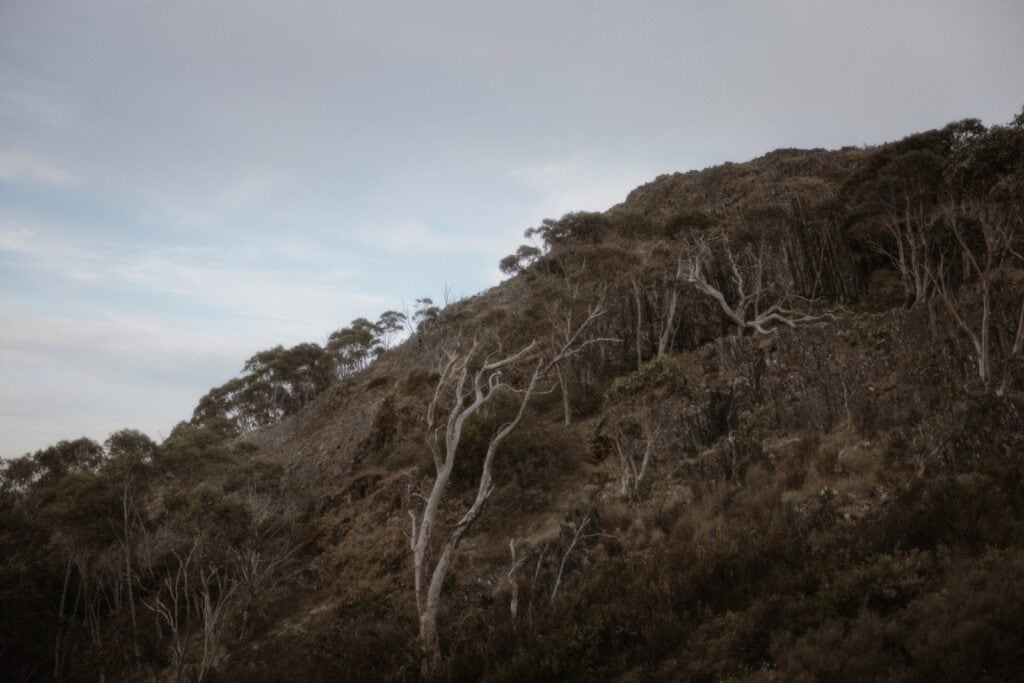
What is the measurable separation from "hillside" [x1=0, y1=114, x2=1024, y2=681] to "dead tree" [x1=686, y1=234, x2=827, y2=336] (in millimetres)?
240

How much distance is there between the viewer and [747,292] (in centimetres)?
3031

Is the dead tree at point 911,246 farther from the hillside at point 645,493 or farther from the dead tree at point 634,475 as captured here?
the dead tree at point 634,475

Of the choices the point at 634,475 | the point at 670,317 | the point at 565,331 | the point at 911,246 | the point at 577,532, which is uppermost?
the point at 911,246

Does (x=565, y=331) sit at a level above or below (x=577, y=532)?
above

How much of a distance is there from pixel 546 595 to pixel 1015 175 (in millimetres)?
19517

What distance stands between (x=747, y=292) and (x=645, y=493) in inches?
694

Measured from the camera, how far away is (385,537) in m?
21.7

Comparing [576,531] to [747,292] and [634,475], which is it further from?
[747,292]

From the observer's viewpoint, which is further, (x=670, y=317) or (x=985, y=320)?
(x=670, y=317)

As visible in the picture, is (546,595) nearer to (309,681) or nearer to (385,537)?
(309,681)

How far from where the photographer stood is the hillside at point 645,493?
31.0 ft

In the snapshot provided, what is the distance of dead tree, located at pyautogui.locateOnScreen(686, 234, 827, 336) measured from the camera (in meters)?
26.1

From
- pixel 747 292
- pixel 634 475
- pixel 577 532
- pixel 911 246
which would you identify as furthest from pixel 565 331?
pixel 911 246

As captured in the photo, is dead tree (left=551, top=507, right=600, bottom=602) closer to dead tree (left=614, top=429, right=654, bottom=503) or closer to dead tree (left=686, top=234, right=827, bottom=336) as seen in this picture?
dead tree (left=614, top=429, right=654, bottom=503)
